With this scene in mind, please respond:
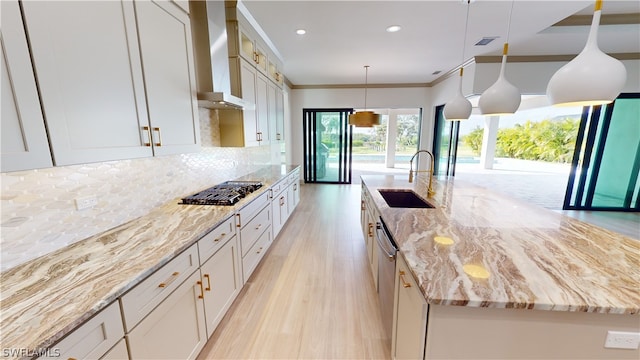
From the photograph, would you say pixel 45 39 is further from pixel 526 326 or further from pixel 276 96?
pixel 276 96

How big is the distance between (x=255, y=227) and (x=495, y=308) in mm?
2077

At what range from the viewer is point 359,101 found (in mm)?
6570

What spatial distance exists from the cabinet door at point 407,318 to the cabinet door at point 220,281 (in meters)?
1.26

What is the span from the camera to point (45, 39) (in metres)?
0.97

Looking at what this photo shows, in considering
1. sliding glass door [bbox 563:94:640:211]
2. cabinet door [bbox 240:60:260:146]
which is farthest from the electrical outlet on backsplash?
sliding glass door [bbox 563:94:640:211]

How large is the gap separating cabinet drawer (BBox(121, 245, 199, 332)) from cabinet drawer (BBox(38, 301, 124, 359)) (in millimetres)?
43

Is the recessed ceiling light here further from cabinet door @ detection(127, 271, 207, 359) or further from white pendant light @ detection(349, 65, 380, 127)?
cabinet door @ detection(127, 271, 207, 359)

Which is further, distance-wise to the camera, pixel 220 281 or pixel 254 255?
pixel 254 255

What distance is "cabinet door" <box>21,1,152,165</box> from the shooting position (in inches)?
38.7

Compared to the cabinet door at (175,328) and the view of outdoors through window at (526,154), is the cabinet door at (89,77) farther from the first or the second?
the view of outdoors through window at (526,154)

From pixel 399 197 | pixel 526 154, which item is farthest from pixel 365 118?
pixel 526 154

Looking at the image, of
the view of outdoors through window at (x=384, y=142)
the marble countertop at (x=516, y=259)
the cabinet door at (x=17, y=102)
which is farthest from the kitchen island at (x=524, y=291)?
the view of outdoors through window at (x=384, y=142)

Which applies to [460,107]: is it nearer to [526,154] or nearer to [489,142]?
[489,142]

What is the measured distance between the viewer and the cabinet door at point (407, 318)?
3.35ft
